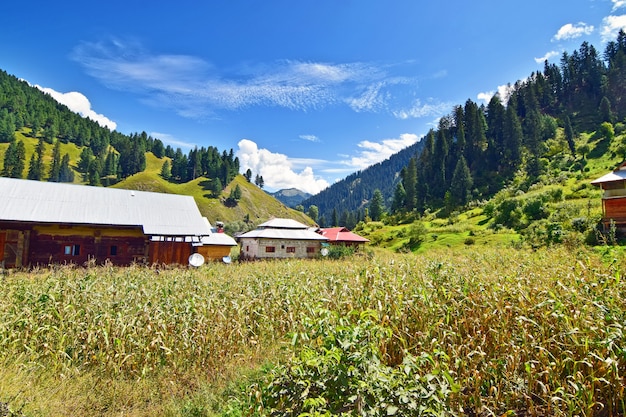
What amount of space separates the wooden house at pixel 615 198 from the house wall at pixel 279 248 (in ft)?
92.5

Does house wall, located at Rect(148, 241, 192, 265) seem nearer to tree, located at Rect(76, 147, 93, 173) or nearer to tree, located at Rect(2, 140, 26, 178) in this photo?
tree, located at Rect(2, 140, 26, 178)

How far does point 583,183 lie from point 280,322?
56.3m

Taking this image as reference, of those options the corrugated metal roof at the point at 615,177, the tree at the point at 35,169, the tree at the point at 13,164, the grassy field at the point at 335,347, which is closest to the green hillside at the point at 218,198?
the tree at the point at 35,169

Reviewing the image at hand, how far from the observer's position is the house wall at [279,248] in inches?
1545

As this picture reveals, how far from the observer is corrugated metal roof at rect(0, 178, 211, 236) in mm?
20109

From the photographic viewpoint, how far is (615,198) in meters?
25.8

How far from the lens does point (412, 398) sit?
315cm

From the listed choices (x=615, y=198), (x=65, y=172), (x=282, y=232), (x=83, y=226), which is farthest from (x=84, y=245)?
(x=65, y=172)

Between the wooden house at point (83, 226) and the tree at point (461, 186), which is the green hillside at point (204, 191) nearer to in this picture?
the tree at point (461, 186)

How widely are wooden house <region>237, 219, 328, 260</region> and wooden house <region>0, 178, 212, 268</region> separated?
13519 mm

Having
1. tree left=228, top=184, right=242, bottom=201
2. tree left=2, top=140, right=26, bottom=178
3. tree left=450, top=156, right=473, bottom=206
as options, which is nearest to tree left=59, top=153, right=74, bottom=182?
tree left=2, top=140, right=26, bottom=178

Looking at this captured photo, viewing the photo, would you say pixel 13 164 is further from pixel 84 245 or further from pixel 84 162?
pixel 84 245

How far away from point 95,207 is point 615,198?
40157mm

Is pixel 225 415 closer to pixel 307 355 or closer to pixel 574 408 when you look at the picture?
pixel 307 355
